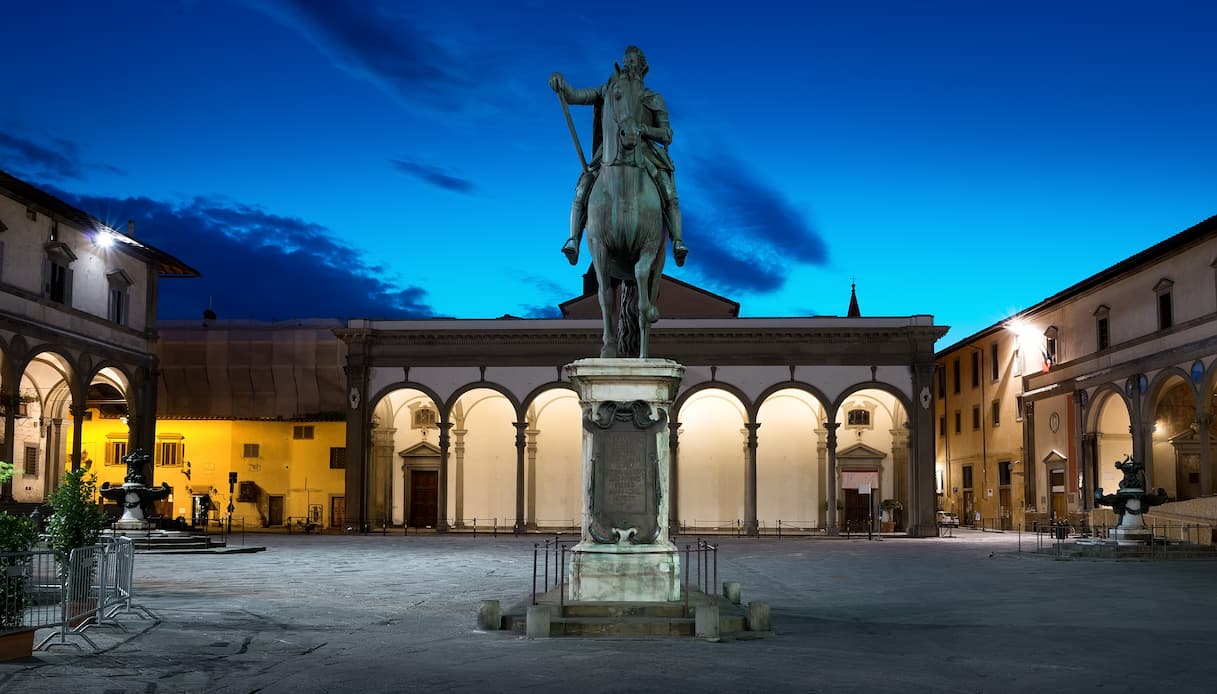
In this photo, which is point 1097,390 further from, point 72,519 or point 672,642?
point 72,519

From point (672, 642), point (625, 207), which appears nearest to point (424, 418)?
point (625, 207)

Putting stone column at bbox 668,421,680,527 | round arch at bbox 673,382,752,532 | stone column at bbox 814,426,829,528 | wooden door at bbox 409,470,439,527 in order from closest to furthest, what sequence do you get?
stone column at bbox 668,421,680,527 → stone column at bbox 814,426,829,528 → round arch at bbox 673,382,752,532 → wooden door at bbox 409,470,439,527

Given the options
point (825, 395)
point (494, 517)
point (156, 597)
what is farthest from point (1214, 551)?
point (494, 517)

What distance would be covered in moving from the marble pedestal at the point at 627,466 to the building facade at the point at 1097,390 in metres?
26.8

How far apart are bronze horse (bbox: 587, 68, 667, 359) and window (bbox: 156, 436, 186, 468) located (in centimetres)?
3866

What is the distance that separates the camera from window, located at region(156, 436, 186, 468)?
45344 millimetres

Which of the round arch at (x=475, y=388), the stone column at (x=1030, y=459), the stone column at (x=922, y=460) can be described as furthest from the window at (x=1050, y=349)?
the round arch at (x=475, y=388)

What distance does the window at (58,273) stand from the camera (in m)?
34.8

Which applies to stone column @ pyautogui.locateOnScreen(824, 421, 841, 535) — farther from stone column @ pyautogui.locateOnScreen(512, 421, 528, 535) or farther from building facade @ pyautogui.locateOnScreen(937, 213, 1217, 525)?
stone column @ pyautogui.locateOnScreen(512, 421, 528, 535)

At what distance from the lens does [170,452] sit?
45469 mm

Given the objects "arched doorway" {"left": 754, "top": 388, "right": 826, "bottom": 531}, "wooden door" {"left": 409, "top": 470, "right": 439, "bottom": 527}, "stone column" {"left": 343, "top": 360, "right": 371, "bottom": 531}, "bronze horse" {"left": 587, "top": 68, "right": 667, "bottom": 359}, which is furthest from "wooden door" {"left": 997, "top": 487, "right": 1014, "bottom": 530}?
"bronze horse" {"left": 587, "top": 68, "right": 667, "bottom": 359}

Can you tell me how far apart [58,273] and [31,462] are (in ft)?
23.8

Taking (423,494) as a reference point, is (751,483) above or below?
above

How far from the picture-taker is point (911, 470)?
130 feet
